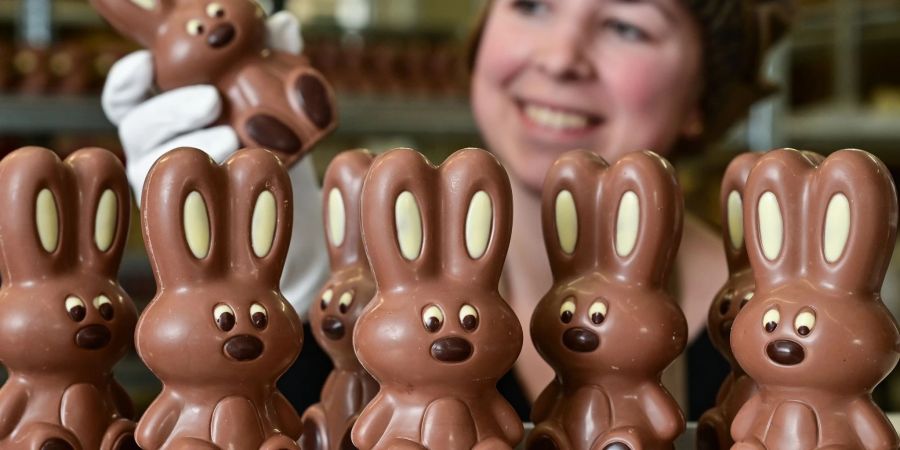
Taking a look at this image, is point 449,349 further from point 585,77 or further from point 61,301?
point 585,77

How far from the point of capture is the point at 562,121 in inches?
42.9

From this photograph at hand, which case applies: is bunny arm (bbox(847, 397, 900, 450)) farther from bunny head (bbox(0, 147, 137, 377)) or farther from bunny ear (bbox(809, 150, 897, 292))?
bunny head (bbox(0, 147, 137, 377))

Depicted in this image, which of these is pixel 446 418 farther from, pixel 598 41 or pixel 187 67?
pixel 598 41

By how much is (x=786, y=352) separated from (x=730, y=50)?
27.4 inches

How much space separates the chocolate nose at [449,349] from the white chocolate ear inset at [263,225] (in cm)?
9

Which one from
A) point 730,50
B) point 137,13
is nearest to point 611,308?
point 137,13

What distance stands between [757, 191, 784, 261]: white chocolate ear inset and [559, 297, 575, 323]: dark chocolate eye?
0.09 m

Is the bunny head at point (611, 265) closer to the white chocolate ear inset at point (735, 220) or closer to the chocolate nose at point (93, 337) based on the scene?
the white chocolate ear inset at point (735, 220)

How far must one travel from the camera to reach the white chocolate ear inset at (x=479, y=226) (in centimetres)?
51

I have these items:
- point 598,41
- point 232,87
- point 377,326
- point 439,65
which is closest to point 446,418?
point 377,326

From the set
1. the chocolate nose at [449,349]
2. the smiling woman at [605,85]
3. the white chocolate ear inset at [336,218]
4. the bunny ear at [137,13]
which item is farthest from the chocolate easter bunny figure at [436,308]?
the smiling woman at [605,85]

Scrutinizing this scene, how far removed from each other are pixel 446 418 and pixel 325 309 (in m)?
0.13

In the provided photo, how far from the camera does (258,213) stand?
514 mm

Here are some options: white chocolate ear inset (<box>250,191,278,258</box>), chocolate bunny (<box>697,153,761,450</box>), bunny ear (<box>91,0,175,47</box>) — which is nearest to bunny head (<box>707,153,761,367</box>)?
chocolate bunny (<box>697,153,761,450</box>)
